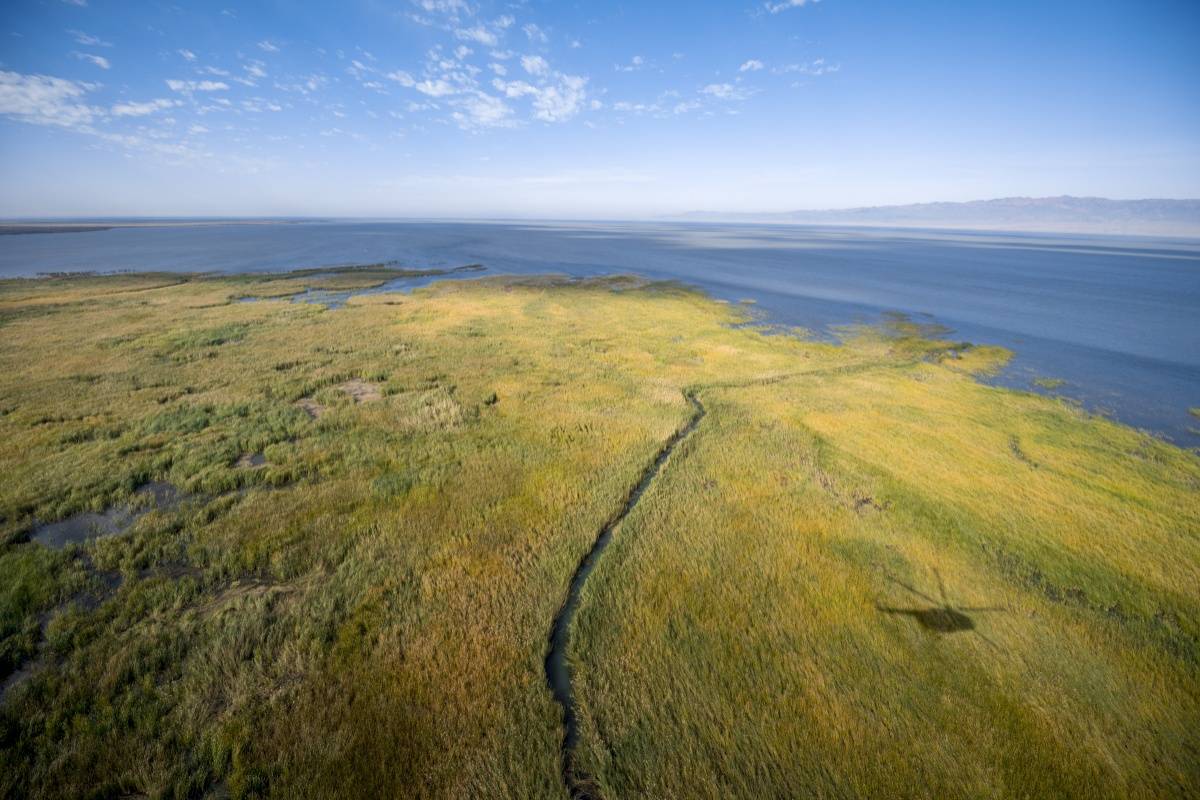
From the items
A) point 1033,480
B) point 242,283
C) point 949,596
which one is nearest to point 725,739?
point 949,596

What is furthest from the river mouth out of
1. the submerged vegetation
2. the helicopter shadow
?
the helicopter shadow

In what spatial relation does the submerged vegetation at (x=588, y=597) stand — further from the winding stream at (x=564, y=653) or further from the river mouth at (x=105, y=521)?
the river mouth at (x=105, y=521)

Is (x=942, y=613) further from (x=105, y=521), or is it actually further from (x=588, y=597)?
(x=105, y=521)

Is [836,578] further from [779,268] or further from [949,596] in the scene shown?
[779,268]

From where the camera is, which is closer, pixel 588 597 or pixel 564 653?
pixel 564 653

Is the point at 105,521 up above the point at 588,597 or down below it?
above

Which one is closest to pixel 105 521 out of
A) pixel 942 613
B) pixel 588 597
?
pixel 588 597
